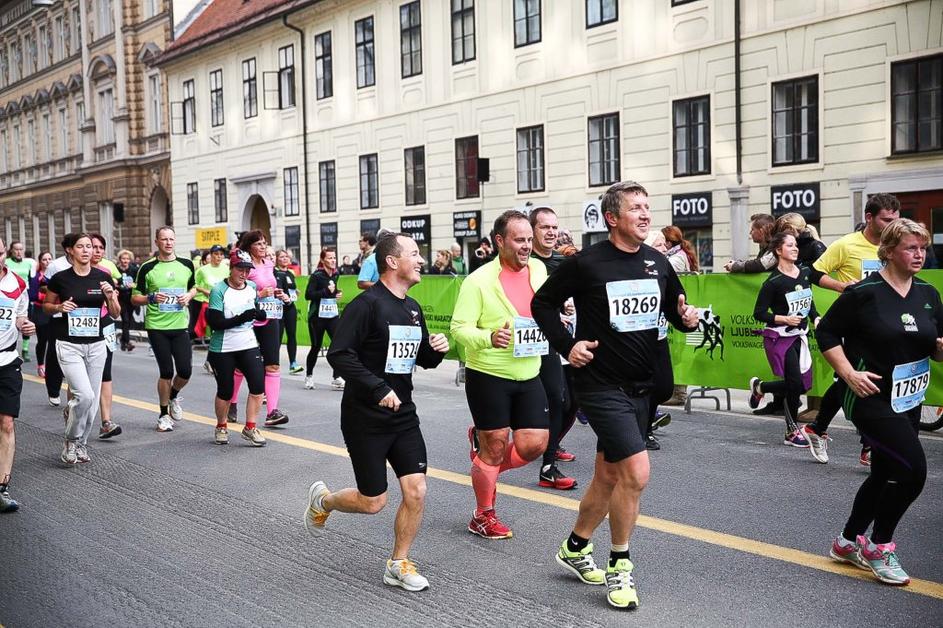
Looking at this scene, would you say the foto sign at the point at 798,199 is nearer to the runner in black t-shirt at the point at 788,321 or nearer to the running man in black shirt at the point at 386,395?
the runner in black t-shirt at the point at 788,321

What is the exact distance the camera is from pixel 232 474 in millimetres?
8734

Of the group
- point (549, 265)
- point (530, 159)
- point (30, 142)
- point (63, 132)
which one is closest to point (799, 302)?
point (549, 265)

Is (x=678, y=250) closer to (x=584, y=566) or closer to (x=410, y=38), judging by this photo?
(x=584, y=566)

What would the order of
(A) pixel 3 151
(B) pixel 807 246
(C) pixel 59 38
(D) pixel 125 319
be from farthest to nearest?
(A) pixel 3 151, (C) pixel 59 38, (D) pixel 125 319, (B) pixel 807 246

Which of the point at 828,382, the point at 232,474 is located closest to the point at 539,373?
the point at 232,474

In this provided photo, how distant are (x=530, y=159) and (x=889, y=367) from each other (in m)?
22.1

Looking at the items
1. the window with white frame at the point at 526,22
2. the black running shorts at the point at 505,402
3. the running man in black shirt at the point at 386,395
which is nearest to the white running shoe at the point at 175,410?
the black running shorts at the point at 505,402

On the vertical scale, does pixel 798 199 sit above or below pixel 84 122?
below

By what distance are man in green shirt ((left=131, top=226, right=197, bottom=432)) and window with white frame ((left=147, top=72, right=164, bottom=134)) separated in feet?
120

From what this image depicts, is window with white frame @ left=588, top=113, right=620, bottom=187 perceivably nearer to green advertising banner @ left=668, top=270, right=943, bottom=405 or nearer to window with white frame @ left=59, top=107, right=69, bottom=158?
green advertising banner @ left=668, top=270, right=943, bottom=405

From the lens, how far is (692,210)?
75.2 ft

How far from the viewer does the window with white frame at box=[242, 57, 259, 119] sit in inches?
1505

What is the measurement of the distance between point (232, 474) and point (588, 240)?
695 inches

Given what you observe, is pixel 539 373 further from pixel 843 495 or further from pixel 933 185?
pixel 933 185
